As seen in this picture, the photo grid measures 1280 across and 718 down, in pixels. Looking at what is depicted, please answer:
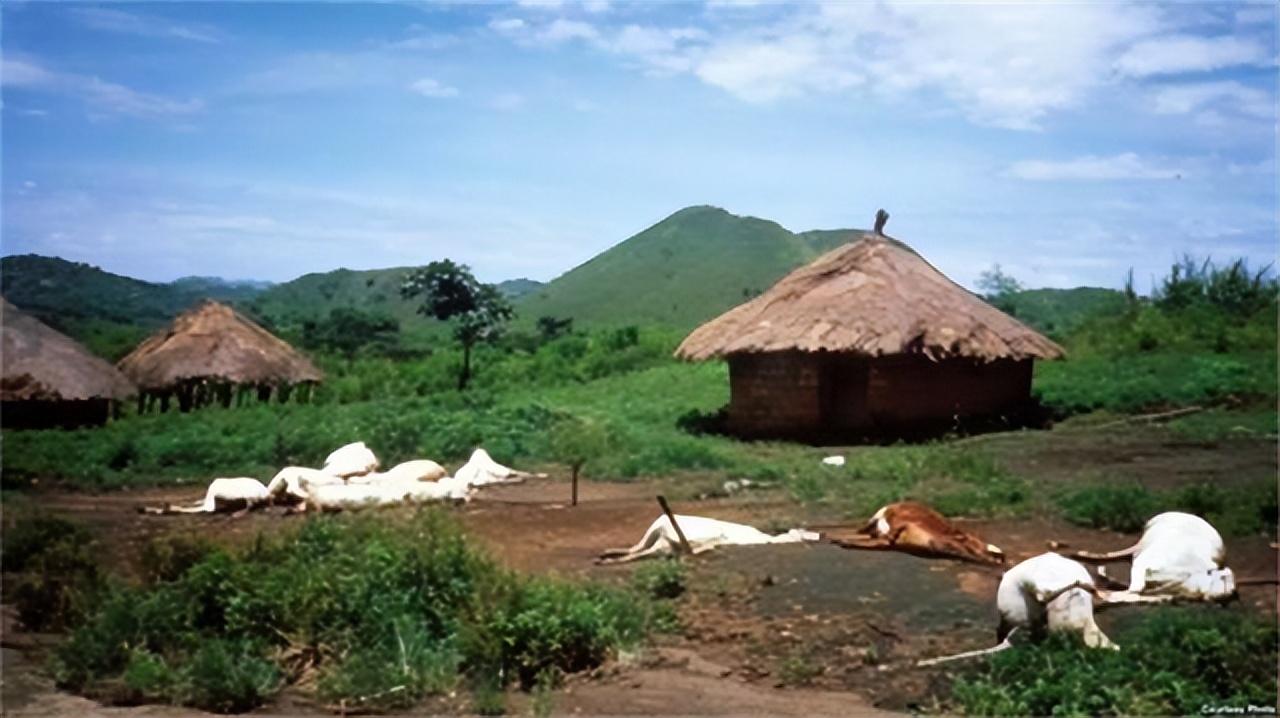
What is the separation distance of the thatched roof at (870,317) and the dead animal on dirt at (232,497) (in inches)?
123

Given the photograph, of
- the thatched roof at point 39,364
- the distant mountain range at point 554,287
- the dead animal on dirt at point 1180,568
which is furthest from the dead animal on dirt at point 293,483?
the dead animal on dirt at point 1180,568

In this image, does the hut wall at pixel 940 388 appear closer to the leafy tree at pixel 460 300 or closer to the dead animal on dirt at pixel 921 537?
the dead animal on dirt at pixel 921 537

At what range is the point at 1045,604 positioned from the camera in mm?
4285

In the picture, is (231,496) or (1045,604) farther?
(231,496)

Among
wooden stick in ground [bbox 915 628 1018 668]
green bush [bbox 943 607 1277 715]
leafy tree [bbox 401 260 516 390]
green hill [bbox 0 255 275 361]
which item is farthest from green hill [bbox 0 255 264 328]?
green bush [bbox 943 607 1277 715]

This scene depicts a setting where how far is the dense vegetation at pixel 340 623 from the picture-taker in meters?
4.54

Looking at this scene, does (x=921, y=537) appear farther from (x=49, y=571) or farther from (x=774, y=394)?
(x=49, y=571)

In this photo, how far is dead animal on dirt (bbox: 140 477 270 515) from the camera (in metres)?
6.15

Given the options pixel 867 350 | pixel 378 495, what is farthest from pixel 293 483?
pixel 867 350

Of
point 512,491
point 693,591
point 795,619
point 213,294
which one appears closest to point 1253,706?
point 795,619

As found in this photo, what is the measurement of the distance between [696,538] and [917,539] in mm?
988

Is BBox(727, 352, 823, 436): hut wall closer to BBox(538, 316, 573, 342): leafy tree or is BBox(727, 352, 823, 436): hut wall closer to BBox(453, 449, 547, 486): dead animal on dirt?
BBox(538, 316, 573, 342): leafy tree

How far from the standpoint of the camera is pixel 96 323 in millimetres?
7133

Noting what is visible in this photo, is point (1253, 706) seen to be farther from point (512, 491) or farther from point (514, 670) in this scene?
point (512, 491)
